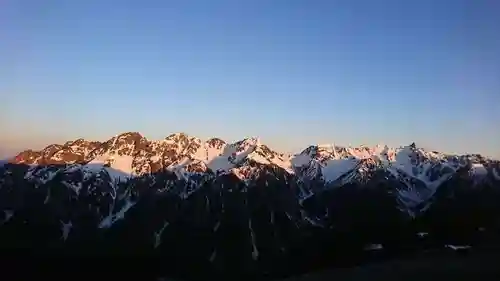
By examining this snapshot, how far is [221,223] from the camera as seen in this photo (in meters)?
120

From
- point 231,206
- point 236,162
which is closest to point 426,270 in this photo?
point 231,206

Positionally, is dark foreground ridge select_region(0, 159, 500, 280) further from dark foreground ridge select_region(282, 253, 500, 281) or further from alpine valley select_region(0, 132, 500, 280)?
dark foreground ridge select_region(282, 253, 500, 281)

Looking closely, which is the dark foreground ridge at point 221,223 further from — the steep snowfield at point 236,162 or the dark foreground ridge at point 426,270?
the dark foreground ridge at point 426,270

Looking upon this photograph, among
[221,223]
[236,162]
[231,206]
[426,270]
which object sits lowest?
[221,223]

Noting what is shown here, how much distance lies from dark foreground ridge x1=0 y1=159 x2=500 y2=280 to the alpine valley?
36 centimetres

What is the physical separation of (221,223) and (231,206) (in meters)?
9.72

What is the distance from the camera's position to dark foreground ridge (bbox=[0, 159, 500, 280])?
9925cm

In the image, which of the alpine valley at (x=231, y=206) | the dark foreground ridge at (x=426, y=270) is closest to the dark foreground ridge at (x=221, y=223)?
the alpine valley at (x=231, y=206)

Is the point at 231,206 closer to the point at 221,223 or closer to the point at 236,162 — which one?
the point at 221,223

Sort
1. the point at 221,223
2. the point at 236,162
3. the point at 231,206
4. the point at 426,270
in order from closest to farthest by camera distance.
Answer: the point at 426,270 < the point at 221,223 < the point at 231,206 < the point at 236,162

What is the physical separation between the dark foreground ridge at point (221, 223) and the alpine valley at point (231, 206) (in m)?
0.36

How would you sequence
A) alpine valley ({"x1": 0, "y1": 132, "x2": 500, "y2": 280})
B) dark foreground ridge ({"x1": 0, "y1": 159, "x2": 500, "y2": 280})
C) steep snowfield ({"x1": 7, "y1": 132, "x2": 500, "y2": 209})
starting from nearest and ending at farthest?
dark foreground ridge ({"x1": 0, "y1": 159, "x2": 500, "y2": 280}), alpine valley ({"x1": 0, "y1": 132, "x2": 500, "y2": 280}), steep snowfield ({"x1": 7, "y1": 132, "x2": 500, "y2": 209})

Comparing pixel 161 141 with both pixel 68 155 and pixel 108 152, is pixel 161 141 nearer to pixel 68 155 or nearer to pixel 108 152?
pixel 108 152

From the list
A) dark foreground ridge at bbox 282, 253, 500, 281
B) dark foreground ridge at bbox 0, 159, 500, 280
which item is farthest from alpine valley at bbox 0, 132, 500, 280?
dark foreground ridge at bbox 282, 253, 500, 281
